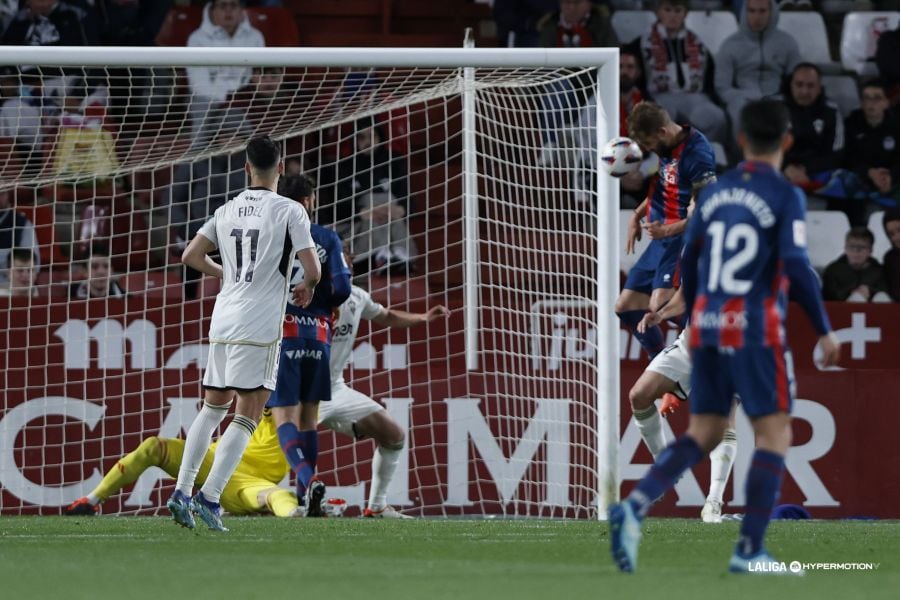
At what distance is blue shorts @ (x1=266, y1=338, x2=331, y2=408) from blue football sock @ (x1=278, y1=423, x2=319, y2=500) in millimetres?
171

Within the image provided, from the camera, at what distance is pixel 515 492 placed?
10094mm

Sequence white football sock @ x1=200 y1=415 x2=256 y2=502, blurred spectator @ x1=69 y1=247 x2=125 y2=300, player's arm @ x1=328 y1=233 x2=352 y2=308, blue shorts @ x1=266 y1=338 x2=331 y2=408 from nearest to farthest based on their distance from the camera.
Result: white football sock @ x1=200 y1=415 x2=256 y2=502
player's arm @ x1=328 y1=233 x2=352 y2=308
blue shorts @ x1=266 y1=338 x2=331 y2=408
blurred spectator @ x1=69 y1=247 x2=125 y2=300

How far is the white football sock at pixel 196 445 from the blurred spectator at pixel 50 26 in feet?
21.0

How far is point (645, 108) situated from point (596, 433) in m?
2.27

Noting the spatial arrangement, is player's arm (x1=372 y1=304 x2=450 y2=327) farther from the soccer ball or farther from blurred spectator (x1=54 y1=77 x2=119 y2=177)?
blurred spectator (x1=54 y1=77 x2=119 y2=177)

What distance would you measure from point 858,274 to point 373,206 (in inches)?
160

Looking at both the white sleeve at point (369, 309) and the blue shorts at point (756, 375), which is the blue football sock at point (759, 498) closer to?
the blue shorts at point (756, 375)

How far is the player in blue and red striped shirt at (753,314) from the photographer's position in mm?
4980

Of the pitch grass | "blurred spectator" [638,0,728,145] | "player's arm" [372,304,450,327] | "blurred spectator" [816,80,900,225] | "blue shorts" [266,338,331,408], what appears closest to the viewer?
the pitch grass

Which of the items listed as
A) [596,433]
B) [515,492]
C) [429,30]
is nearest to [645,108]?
[596,433]

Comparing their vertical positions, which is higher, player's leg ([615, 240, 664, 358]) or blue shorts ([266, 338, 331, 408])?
player's leg ([615, 240, 664, 358])

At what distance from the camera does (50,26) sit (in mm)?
12828

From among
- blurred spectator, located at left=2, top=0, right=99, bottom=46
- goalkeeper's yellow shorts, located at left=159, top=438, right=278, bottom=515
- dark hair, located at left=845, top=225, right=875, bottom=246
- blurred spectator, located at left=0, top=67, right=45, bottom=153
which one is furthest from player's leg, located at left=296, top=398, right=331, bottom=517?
dark hair, located at left=845, top=225, right=875, bottom=246

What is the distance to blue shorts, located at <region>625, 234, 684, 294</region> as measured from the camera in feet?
28.6
